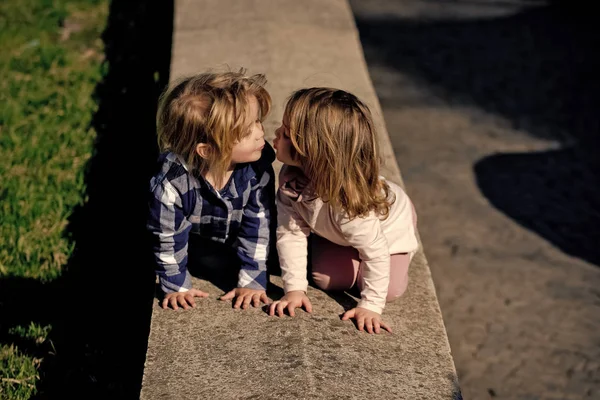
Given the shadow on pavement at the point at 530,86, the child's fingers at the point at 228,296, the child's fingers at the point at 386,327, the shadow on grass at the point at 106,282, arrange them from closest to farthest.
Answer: the child's fingers at the point at 386,327, the child's fingers at the point at 228,296, the shadow on grass at the point at 106,282, the shadow on pavement at the point at 530,86

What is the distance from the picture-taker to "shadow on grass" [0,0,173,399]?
3.21 m

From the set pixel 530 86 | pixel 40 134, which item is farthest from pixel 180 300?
pixel 530 86

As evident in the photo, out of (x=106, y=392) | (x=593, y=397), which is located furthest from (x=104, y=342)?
(x=593, y=397)

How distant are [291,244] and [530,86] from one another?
3471 millimetres

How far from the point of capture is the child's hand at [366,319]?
2.83 metres

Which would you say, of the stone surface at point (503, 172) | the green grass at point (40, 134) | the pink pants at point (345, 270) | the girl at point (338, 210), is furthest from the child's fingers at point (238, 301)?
the stone surface at point (503, 172)

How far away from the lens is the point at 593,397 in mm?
3342

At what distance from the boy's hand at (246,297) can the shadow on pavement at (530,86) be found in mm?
1981

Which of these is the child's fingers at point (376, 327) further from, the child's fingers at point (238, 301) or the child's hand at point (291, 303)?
the child's fingers at point (238, 301)

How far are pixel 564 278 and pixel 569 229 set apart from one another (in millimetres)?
458

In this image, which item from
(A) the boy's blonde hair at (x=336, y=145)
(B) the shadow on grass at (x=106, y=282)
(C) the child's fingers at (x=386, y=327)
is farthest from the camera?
(B) the shadow on grass at (x=106, y=282)

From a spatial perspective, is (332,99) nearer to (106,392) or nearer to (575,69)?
(106,392)

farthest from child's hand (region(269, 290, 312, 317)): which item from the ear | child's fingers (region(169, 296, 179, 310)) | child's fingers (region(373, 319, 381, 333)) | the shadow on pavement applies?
the shadow on pavement

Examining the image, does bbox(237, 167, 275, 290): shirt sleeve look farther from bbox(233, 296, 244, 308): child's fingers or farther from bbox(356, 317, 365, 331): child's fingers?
bbox(356, 317, 365, 331): child's fingers
